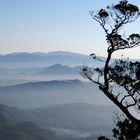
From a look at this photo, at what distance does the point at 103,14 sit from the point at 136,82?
562 centimetres

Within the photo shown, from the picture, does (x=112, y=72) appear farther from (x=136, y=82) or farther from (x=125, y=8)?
(x=125, y=8)

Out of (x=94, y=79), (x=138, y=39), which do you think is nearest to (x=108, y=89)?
(x=94, y=79)

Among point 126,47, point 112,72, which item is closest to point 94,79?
point 112,72

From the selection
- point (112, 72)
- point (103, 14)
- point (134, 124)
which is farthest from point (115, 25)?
point (134, 124)

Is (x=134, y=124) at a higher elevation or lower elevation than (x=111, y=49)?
lower

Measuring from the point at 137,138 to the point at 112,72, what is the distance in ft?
17.0

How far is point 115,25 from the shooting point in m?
28.3

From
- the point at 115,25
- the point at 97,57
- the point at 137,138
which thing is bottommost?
the point at 137,138

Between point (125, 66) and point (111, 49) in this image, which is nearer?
point (111, 49)

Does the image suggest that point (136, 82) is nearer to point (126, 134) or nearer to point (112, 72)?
point (112, 72)

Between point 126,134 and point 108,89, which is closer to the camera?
point 108,89

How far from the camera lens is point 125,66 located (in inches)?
1202

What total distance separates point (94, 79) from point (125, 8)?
5.66 m

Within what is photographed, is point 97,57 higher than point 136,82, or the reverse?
point 97,57
